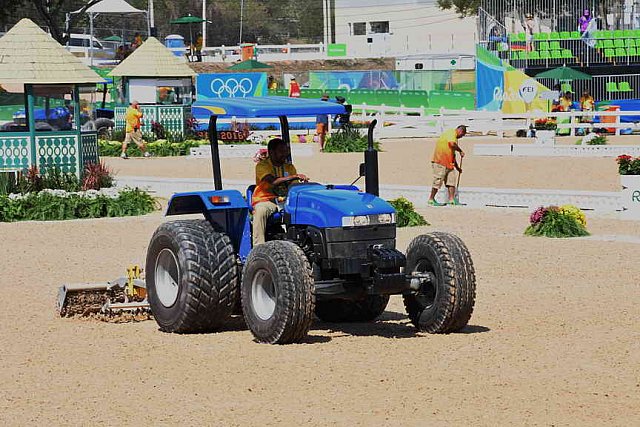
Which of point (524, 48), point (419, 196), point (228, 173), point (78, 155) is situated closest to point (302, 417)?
point (419, 196)

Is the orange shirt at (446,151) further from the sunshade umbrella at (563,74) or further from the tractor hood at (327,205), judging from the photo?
the sunshade umbrella at (563,74)

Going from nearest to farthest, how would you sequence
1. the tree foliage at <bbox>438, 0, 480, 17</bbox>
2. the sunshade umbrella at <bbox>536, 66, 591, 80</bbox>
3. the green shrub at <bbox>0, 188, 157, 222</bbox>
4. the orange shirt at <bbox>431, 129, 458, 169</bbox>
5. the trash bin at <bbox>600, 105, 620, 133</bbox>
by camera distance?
the green shrub at <bbox>0, 188, 157, 222</bbox>, the orange shirt at <bbox>431, 129, 458, 169</bbox>, the trash bin at <bbox>600, 105, 620, 133</bbox>, the sunshade umbrella at <bbox>536, 66, 591, 80</bbox>, the tree foliage at <bbox>438, 0, 480, 17</bbox>

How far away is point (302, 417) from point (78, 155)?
57.9 ft

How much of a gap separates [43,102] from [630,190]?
37.5 ft

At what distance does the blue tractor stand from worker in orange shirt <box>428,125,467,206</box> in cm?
1101

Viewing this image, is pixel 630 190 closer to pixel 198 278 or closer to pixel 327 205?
pixel 327 205

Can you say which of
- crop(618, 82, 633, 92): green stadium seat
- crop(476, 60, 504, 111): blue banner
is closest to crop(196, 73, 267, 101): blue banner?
crop(476, 60, 504, 111): blue banner

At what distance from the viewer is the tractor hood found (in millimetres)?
10008

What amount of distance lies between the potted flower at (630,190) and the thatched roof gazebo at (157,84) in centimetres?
2131

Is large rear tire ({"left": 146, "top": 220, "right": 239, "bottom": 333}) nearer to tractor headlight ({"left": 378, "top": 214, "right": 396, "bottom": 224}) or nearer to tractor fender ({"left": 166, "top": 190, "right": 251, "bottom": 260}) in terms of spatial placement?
tractor fender ({"left": 166, "top": 190, "right": 251, "bottom": 260})

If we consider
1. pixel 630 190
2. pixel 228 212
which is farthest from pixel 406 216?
pixel 228 212

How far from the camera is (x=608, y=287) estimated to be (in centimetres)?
1326

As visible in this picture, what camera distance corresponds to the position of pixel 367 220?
10078 millimetres

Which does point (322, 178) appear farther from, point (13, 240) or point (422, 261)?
point (422, 261)
